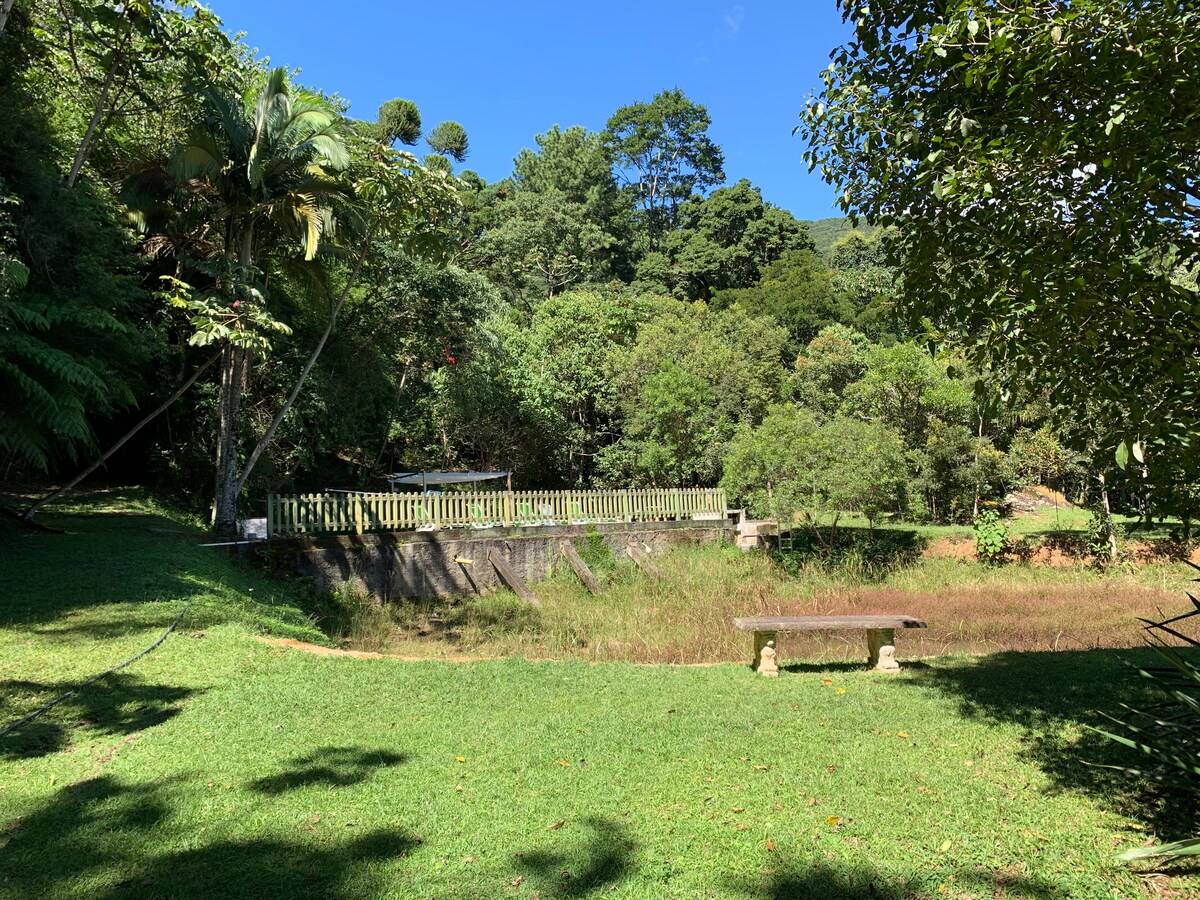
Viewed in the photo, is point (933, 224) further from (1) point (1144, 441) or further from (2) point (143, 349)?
(2) point (143, 349)

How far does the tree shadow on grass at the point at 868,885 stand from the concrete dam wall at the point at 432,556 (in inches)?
526

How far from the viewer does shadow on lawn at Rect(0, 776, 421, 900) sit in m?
3.07

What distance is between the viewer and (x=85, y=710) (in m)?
5.18

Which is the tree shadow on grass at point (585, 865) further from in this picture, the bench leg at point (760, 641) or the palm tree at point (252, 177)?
the palm tree at point (252, 177)

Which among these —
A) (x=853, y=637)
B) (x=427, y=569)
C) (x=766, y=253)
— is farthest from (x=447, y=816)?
(x=766, y=253)

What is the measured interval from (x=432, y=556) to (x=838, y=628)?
10942 millimetres

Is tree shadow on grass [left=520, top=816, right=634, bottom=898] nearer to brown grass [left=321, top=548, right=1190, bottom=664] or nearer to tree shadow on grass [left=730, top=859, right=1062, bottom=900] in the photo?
tree shadow on grass [left=730, top=859, right=1062, bottom=900]

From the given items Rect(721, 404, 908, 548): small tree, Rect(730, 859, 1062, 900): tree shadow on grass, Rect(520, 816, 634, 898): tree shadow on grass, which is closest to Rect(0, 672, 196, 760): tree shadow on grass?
Rect(520, 816, 634, 898): tree shadow on grass

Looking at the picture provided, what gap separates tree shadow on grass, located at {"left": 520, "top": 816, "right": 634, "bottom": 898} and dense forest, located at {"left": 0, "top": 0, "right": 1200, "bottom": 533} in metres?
3.07

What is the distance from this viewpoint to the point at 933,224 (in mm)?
5008

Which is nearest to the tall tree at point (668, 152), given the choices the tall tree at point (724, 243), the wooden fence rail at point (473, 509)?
the tall tree at point (724, 243)

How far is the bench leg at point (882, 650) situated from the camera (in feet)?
24.4

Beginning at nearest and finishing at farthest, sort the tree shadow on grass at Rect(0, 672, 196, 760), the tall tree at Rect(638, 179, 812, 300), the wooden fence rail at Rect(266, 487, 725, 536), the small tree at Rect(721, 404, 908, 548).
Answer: the tree shadow on grass at Rect(0, 672, 196, 760)
the wooden fence rail at Rect(266, 487, 725, 536)
the small tree at Rect(721, 404, 908, 548)
the tall tree at Rect(638, 179, 812, 300)

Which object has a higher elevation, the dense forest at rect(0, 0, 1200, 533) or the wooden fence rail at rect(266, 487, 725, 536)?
the dense forest at rect(0, 0, 1200, 533)
